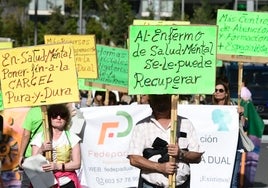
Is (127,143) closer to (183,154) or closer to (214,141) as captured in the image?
(214,141)

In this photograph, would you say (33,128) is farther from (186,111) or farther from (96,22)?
(96,22)

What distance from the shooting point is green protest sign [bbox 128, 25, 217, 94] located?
656 cm

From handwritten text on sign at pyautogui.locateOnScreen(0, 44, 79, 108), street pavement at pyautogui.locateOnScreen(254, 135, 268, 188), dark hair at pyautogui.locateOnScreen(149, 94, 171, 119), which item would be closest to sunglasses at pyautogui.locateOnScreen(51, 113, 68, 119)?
handwritten text on sign at pyautogui.locateOnScreen(0, 44, 79, 108)

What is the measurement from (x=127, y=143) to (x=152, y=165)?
4.52m

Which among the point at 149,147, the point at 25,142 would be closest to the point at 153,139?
the point at 149,147

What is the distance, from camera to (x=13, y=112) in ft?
32.2

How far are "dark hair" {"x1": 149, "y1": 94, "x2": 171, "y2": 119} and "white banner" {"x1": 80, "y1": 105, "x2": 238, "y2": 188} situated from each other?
4204 mm

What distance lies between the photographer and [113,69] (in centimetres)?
1353

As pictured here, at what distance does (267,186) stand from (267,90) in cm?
1364

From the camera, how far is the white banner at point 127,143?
34.3 feet

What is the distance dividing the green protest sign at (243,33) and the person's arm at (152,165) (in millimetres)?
5585

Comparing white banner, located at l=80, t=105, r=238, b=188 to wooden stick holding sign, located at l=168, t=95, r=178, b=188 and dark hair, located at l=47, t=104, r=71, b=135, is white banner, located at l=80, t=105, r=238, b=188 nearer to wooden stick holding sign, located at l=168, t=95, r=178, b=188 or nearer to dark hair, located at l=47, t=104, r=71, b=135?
dark hair, located at l=47, t=104, r=71, b=135

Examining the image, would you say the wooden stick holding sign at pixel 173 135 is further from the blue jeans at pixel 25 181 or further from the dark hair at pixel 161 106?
the blue jeans at pixel 25 181

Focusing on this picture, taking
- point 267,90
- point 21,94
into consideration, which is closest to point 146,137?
point 21,94
